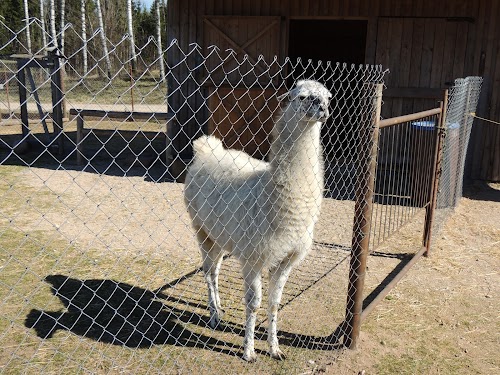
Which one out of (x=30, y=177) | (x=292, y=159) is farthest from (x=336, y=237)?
(x=30, y=177)

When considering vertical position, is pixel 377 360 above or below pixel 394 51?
below

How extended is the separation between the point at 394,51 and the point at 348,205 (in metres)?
3.10

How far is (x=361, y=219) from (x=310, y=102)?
1.01 meters

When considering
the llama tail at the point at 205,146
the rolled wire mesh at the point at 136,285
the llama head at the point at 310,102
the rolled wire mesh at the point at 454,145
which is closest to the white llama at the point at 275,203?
the llama head at the point at 310,102

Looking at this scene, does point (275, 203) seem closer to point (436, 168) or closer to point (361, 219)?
point (361, 219)

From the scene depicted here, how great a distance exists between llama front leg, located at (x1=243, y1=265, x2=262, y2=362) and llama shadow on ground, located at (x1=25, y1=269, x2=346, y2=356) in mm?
147

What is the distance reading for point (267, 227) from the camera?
3.34m

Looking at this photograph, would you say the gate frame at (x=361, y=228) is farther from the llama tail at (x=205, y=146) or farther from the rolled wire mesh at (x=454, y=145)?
the rolled wire mesh at (x=454, y=145)

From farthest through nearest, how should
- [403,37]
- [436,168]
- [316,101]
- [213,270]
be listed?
[403,37], [436,168], [213,270], [316,101]

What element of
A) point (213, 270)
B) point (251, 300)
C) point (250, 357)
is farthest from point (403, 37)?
point (250, 357)

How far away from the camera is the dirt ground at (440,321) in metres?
3.69

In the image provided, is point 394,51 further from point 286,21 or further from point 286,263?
point 286,263

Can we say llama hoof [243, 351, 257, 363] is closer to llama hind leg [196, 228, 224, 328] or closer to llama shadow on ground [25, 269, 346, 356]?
llama shadow on ground [25, 269, 346, 356]

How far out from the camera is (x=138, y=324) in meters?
4.06
